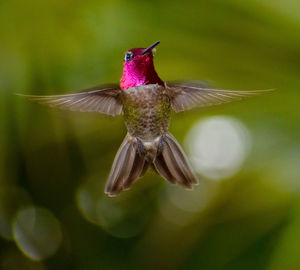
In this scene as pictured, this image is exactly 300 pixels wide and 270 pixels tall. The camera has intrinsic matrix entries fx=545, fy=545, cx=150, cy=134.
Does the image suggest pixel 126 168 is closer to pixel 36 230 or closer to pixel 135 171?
pixel 135 171

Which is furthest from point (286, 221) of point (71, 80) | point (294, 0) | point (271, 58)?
point (71, 80)

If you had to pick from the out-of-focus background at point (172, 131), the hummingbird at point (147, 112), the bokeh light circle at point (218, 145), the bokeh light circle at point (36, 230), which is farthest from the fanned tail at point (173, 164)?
the bokeh light circle at point (36, 230)

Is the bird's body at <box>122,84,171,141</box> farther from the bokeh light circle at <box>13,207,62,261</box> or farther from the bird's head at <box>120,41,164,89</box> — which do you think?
the bokeh light circle at <box>13,207,62,261</box>

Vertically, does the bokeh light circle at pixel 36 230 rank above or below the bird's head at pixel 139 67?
below

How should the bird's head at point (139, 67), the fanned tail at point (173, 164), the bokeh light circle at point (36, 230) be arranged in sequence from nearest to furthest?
the bird's head at point (139, 67), the fanned tail at point (173, 164), the bokeh light circle at point (36, 230)

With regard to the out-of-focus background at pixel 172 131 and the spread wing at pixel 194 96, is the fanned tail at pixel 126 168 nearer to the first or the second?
the spread wing at pixel 194 96

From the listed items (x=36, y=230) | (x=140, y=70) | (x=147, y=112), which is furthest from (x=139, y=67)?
(x=36, y=230)

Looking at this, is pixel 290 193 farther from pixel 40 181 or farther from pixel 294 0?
pixel 40 181
